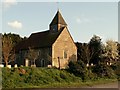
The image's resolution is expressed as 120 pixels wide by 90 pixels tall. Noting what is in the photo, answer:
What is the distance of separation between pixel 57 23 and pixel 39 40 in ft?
16.2

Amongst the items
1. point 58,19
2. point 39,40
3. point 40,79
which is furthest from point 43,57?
point 40,79

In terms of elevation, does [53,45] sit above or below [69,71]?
above

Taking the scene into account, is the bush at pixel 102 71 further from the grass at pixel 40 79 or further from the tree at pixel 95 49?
the tree at pixel 95 49

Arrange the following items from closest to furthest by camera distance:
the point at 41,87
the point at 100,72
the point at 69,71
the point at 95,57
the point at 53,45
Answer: the point at 41,87
the point at 69,71
the point at 100,72
the point at 53,45
the point at 95,57

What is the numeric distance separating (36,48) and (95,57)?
14335mm

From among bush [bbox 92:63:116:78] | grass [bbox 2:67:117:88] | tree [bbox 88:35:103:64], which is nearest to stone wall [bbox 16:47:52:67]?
bush [bbox 92:63:116:78]

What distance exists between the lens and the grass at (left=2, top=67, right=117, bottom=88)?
31375 mm

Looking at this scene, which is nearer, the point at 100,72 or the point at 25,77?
the point at 25,77

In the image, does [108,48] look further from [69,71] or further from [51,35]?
[69,71]

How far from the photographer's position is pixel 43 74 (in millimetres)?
36469

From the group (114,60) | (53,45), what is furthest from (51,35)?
(114,60)

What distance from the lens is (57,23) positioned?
2114 inches

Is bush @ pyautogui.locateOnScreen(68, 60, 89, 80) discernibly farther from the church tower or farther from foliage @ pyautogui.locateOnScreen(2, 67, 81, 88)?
the church tower

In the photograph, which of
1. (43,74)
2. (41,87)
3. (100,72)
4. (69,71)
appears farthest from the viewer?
(100,72)
